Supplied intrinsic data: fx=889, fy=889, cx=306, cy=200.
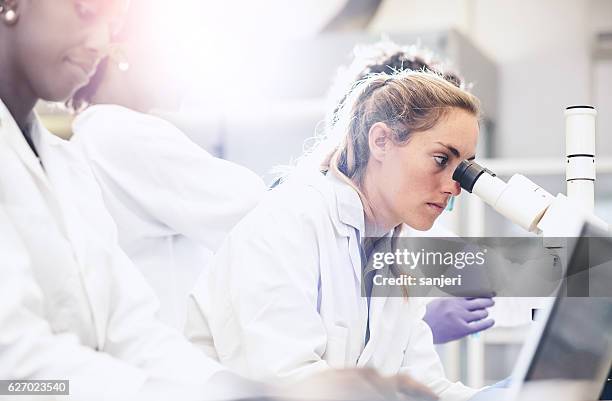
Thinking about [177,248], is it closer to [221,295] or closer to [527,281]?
[221,295]

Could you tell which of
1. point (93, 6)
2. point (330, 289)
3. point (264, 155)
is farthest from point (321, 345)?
point (264, 155)

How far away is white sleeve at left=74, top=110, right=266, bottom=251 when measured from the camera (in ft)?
4.40

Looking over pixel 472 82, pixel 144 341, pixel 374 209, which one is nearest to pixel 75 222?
pixel 144 341

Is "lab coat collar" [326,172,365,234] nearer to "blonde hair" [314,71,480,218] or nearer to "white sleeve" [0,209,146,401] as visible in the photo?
"blonde hair" [314,71,480,218]

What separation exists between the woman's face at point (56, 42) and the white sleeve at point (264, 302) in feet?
1.05

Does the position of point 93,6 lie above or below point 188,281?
above

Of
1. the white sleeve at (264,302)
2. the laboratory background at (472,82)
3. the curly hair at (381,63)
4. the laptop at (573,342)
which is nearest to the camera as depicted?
the laptop at (573,342)

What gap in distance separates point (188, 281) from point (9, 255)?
51cm

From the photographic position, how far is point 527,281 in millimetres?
1322

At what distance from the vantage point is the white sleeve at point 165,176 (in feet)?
4.40

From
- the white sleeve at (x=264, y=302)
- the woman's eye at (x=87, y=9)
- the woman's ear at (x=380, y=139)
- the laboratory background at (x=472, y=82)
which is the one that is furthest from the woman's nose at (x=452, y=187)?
the laboratory background at (x=472, y=82)

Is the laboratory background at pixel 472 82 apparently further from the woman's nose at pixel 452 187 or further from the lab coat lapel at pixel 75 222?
the lab coat lapel at pixel 75 222

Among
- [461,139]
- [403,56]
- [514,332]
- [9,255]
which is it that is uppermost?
[403,56]

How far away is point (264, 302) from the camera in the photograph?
3.70ft
